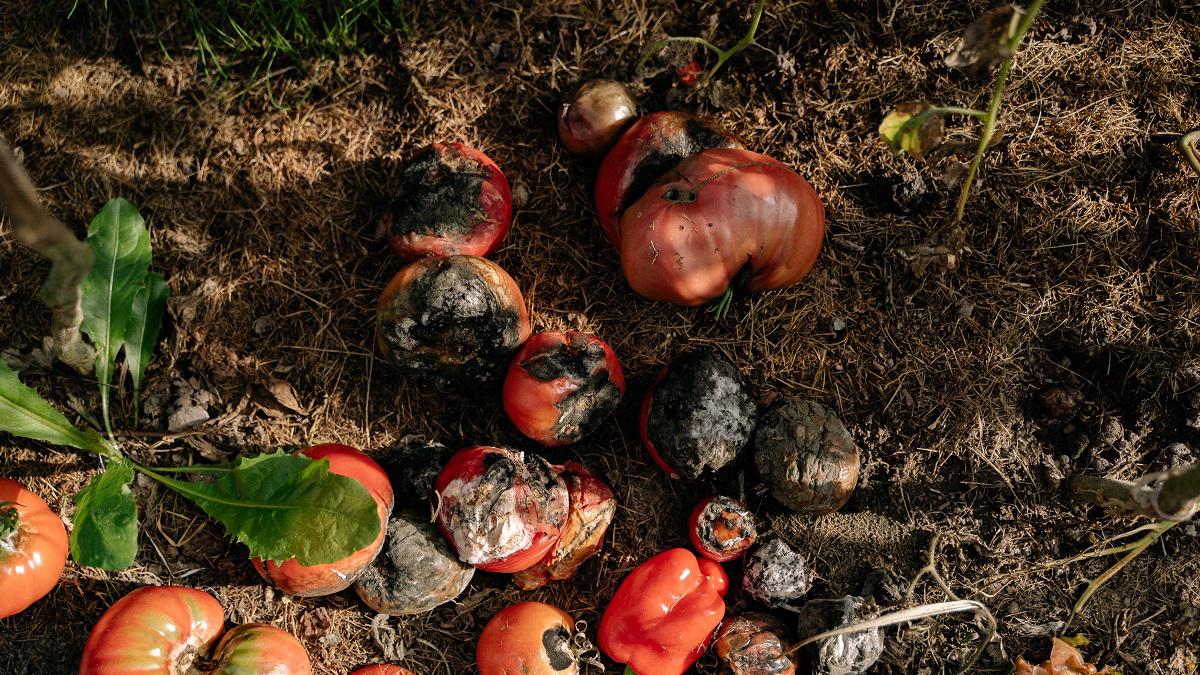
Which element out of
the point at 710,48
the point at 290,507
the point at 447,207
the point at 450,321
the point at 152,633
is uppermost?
the point at 710,48

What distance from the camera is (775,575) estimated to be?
3.10m

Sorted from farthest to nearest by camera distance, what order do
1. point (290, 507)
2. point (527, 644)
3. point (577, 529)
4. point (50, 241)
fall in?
1. point (577, 529)
2. point (527, 644)
3. point (290, 507)
4. point (50, 241)

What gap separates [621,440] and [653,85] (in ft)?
4.72

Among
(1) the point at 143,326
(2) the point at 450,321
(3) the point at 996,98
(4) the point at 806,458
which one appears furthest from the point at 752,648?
(1) the point at 143,326

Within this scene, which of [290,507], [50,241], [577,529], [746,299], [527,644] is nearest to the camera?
[50,241]

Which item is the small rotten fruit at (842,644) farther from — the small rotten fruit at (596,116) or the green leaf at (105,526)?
the green leaf at (105,526)

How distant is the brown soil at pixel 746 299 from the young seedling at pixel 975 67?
16.3 inches

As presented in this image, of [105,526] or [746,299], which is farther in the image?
[746,299]

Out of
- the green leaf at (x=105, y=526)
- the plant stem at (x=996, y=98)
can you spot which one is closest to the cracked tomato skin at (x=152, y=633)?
the green leaf at (x=105, y=526)

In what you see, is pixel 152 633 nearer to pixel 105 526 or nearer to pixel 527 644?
pixel 105 526

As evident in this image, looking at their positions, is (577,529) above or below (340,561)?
below

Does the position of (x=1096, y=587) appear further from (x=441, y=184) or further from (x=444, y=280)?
(x=441, y=184)

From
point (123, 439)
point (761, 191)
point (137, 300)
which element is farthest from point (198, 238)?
point (761, 191)

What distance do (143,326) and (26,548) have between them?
0.86 m
